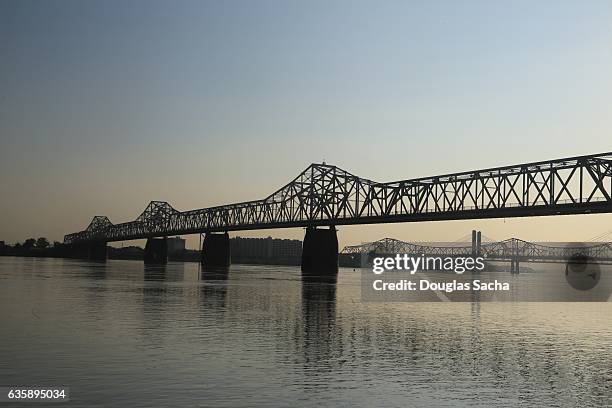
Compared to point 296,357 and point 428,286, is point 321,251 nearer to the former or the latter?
point 428,286

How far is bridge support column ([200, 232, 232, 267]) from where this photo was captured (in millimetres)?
186125

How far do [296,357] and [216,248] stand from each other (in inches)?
6409

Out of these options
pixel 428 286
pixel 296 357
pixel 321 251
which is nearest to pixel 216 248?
pixel 321 251

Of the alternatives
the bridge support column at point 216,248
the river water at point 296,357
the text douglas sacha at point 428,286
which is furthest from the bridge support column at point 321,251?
the river water at point 296,357

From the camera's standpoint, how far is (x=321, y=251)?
143125 millimetres

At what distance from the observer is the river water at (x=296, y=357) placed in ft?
68.1

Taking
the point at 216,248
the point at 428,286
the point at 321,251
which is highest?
the point at 216,248

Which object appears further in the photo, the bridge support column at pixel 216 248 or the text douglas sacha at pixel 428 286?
the bridge support column at pixel 216 248

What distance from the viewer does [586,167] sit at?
86.9 m

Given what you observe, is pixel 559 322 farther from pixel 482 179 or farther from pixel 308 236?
pixel 308 236

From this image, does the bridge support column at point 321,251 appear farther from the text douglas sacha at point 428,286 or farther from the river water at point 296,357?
the river water at point 296,357

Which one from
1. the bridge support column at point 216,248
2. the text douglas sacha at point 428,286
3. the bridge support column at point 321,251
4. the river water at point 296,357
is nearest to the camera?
the river water at point 296,357

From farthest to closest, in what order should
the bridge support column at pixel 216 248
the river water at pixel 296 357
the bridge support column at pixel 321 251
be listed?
the bridge support column at pixel 216 248, the bridge support column at pixel 321 251, the river water at pixel 296 357

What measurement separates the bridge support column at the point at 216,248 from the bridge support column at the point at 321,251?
45.1 meters
